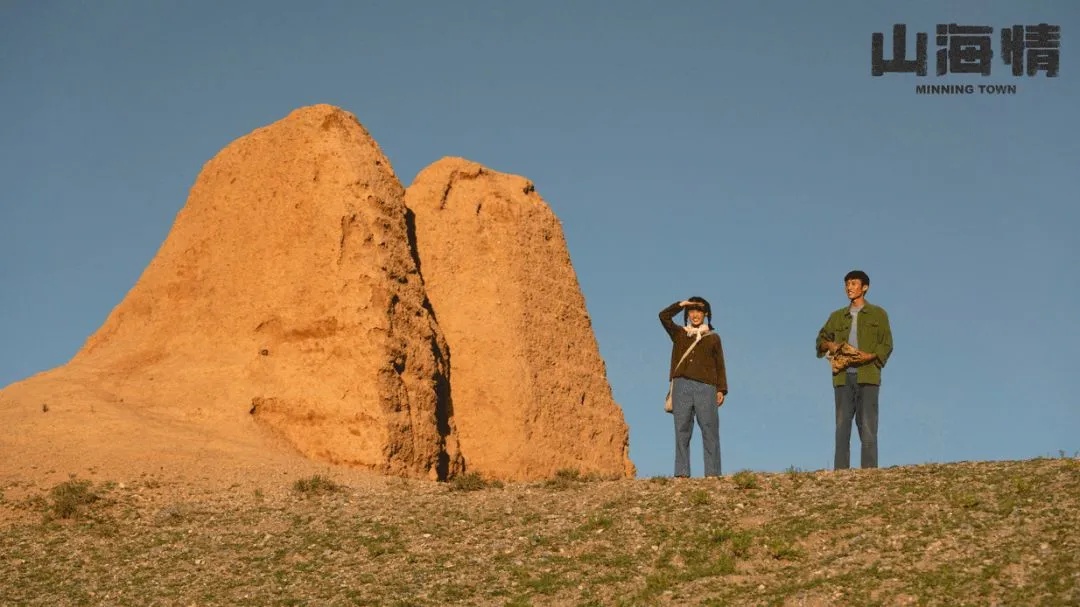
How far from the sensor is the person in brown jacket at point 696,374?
53.3 ft

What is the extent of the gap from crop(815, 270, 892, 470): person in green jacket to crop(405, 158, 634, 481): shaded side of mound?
29.0ft

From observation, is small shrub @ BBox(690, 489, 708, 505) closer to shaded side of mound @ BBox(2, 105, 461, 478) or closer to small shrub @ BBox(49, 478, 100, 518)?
shaded side of mound @ BBox(2, 105, 461, 478)

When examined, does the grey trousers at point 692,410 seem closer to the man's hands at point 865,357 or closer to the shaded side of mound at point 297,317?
the man's hands at point 865,357

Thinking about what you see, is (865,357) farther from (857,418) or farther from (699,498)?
(699,498)

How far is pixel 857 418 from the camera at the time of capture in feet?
52.4

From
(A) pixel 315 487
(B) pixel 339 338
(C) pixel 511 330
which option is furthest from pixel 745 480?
(C) pixel 511 330

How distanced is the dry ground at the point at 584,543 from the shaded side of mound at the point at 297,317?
3.46 m

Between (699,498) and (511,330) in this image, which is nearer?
(699,498)

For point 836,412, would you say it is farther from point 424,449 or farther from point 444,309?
point 444,309

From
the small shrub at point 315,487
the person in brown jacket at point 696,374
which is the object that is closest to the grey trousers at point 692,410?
the person in brown jacket at point 696,374

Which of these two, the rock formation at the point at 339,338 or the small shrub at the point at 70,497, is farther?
the rock formation at the point at 339,338

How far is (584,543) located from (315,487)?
542 centimetres

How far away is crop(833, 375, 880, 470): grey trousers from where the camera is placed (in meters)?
15.6

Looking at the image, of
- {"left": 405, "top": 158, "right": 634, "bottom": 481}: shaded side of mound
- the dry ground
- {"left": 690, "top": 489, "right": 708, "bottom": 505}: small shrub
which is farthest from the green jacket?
{"left": 405, "top": 158, "right": 634, "bottom": 481}: shaded side of mound
